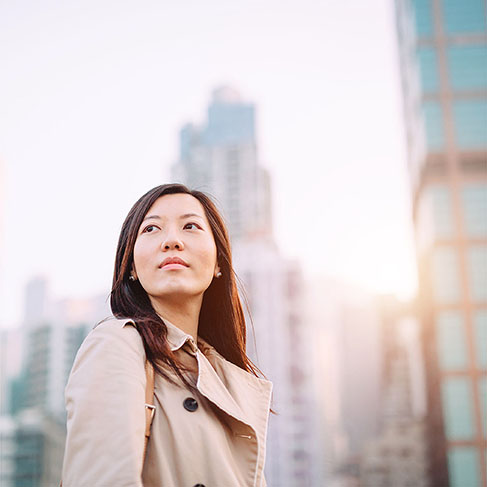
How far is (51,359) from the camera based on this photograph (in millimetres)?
69875

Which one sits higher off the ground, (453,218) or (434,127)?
(434,127)

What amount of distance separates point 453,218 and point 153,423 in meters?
49.8

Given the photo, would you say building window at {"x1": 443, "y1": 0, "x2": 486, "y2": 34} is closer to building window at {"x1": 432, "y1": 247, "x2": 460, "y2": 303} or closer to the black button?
building window at {"x1": 432, "y1": 247, "x2": 460, "y2": 303}

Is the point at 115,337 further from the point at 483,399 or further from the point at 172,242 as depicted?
the point at 483,399

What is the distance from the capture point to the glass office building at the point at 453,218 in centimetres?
4638

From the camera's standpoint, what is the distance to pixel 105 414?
1648mm

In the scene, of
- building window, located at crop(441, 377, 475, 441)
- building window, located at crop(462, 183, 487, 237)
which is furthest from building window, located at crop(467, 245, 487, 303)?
building window, located at crop(441, 377, 475, 441)

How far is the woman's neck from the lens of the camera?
2.14 meters

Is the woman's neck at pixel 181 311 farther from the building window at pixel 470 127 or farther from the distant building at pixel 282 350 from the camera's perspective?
the building window at pixel 470 127

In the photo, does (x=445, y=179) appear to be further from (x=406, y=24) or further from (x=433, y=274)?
(x=406, y=24)

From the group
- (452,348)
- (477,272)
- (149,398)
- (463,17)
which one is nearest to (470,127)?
(463,17)

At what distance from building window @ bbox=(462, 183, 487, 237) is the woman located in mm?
49428

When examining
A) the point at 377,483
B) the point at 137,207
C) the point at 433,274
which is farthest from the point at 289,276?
the point at 137,207

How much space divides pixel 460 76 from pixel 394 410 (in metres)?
49.5
